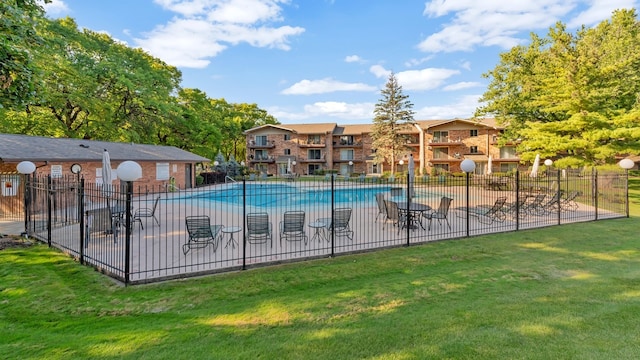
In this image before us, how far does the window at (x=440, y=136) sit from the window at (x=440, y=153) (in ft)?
4.05

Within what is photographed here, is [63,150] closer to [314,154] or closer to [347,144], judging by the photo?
[314,154]

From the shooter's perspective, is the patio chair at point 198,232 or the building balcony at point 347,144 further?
the building balcony at point 347,144

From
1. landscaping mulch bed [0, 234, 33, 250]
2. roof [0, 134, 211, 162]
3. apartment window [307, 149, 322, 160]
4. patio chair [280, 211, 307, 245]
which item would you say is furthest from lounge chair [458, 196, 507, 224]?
apartment window [307, 149, 322, 160]

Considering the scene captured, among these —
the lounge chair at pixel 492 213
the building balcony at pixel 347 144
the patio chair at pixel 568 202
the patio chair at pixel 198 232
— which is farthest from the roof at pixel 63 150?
the building balcony at pixel 347 144

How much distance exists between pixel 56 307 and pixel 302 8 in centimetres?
1577

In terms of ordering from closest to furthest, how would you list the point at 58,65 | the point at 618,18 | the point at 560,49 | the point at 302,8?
the point at 302,8, the point at 560,49, the point at 58,65, the point at 618,18

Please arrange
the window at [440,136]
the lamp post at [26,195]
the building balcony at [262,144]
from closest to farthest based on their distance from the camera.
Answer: the lamp post at [26,195] → the window at [440,136] → the building balcony at [262,144]

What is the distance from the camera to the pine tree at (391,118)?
128 ft

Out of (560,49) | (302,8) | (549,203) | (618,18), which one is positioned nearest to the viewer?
(549,203)

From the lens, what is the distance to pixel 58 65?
2117 cm

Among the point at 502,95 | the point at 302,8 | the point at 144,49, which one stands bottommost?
the point at 502,95

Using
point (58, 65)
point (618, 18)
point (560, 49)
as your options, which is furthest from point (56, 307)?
point (618, 18)

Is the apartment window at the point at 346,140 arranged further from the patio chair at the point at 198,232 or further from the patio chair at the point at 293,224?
Result: the patio chair at the point at 198,232

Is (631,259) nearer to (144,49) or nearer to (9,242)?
(9,242)
